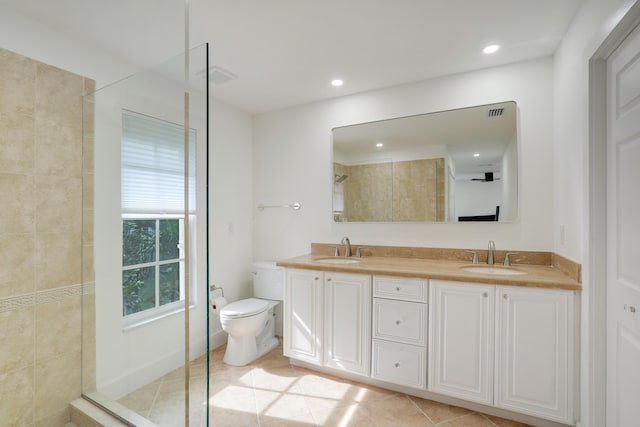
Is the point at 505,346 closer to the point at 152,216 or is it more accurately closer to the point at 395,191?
the point at 395,191

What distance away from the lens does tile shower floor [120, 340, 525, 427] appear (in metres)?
1.55

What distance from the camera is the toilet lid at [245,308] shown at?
2434 millimetres

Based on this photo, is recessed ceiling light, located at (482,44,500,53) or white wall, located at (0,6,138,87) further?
recessed ceiling light, located at (482,44,500,53)

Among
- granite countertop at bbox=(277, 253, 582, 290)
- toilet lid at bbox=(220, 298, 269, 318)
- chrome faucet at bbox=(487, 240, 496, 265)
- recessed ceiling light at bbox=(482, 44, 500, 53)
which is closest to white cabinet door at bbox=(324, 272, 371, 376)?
granite countertop at bbox=(277, 253, 582, 290)

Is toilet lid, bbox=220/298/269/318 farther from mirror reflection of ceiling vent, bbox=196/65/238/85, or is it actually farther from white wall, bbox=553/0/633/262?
white wall, bbox=553/0/633/262

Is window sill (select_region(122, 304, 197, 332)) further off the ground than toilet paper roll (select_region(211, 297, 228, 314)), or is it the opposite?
window sill (select_region(122, 304, 197, 332))

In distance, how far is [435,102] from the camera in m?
2.49

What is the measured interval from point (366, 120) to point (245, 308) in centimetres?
195

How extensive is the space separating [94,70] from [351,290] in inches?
86.8

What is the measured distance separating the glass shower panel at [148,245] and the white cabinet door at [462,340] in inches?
55.5

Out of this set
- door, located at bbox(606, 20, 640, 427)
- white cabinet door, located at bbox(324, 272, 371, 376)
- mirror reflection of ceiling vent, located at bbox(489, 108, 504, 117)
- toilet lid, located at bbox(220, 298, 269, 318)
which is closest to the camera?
door, located at bbox(606, 20, 640, 427)

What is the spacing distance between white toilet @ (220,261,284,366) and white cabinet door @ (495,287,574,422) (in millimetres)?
1756

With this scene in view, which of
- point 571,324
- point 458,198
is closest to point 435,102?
point 458,198

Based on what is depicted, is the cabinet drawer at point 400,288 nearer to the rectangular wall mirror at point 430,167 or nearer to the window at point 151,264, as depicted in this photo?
the rectangular wall mirror at point 430,167
